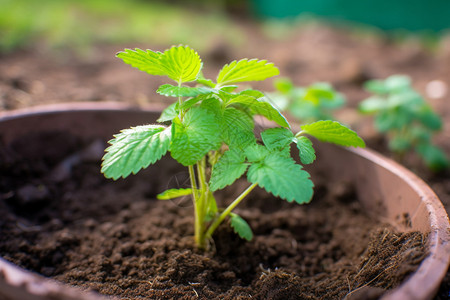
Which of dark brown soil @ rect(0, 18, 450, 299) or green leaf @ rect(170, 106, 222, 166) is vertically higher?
green leaf @ rect(170, 106, 222, 166)

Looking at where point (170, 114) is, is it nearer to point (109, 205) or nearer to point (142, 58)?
point (142, 58)

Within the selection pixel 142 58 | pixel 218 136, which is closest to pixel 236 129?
pixel 218 136

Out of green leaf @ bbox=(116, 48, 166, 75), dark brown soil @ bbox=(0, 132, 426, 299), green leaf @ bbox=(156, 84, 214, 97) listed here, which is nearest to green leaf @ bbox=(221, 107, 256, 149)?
green leaf @ bbox=(156, 84, 214, 97)

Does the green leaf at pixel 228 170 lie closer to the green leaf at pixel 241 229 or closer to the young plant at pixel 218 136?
the young plant at pixel 218 136

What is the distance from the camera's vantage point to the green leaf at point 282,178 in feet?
3.02

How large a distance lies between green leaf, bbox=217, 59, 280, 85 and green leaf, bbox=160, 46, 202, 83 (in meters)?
0.08

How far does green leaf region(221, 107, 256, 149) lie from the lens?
1.05 metres

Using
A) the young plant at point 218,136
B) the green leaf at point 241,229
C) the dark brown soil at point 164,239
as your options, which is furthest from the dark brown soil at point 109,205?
the young plant at point 218,136

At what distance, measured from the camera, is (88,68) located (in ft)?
9.73

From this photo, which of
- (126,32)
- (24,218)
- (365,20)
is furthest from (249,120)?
(365,20)

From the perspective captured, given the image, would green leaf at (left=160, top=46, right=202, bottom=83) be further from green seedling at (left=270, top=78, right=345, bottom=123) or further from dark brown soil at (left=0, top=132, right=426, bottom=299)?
green seedling at (left=270, top=78, right=345, bottom=123)

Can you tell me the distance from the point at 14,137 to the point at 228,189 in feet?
3.02

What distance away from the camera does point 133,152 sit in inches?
37.8

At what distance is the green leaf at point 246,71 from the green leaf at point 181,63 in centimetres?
8
